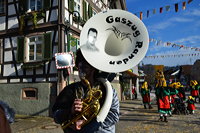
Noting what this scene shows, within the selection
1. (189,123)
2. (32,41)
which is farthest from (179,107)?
(32,41)

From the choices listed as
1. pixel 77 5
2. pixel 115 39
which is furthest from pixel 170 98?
pixel 115 39

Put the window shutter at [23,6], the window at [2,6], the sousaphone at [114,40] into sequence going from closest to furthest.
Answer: the sousaphone at [114,40] < the window shutter at [23,6] < the window at [2,6]

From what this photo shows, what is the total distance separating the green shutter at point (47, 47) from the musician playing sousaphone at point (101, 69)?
7.61m

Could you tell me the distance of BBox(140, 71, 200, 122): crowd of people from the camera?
7.95 m

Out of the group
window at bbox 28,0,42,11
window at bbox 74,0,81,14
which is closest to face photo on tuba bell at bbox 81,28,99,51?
window at bbox 28,0,42,11

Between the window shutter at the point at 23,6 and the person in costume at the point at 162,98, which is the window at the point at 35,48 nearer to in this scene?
the window shutter at the point at 23,6

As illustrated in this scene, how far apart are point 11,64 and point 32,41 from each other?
1.68m

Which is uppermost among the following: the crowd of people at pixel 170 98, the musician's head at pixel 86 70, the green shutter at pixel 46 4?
the green shutter at pixel 46 4

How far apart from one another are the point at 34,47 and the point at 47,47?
900 mm

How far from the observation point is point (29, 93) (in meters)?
10.2

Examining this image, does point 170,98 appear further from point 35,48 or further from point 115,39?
point 115,39

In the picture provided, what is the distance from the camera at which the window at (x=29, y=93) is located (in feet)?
32.9

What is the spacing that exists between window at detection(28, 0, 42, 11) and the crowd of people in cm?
676

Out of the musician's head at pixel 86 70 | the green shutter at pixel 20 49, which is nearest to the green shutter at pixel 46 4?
the green shutter at pixel 20 49
